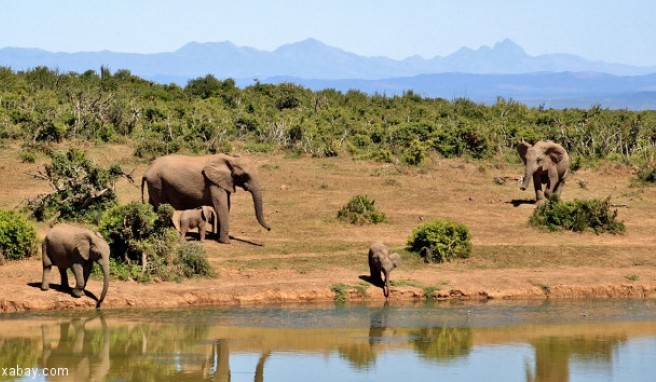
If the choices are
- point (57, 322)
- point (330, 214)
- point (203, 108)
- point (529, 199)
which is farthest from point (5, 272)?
point (203, 108)

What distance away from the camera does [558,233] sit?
A: 28.6 metres

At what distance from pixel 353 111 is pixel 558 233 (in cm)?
3018

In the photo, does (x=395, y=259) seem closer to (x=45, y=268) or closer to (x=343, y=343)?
(x=343, y=343)

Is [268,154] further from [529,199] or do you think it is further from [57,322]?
[57,322]

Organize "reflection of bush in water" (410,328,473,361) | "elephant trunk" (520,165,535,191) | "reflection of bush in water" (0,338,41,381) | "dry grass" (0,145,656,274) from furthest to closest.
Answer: "elephant trunk" (520,165,535,191) → "dry grass" (0,145,656,274) → "reflection of bush in water" (410,328,473,361) → "reflection of bush in water" (0,338,41,381)

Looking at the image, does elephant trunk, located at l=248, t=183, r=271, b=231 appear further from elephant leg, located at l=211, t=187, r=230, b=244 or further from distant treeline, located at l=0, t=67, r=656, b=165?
distant treeline, located at l=0, t=67, r=656, b=165

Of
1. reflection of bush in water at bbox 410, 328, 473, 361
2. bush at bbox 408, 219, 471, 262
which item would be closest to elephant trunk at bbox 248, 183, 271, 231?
bush at bbox 408, 219, 471, 262

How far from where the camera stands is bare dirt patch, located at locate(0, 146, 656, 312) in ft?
75.2

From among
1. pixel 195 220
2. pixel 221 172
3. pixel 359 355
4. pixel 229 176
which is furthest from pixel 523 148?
pixel 359 355

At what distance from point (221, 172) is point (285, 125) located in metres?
19.1

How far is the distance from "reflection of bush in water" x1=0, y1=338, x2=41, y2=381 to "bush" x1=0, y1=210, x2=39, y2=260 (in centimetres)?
502

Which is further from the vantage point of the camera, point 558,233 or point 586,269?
point 558,233

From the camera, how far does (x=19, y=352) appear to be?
17906 millimetres

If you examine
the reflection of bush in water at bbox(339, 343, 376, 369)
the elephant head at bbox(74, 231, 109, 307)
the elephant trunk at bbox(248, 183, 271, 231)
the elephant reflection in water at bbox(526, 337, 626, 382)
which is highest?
the elephant trunk at bbox(248, 183, 271, 231)
